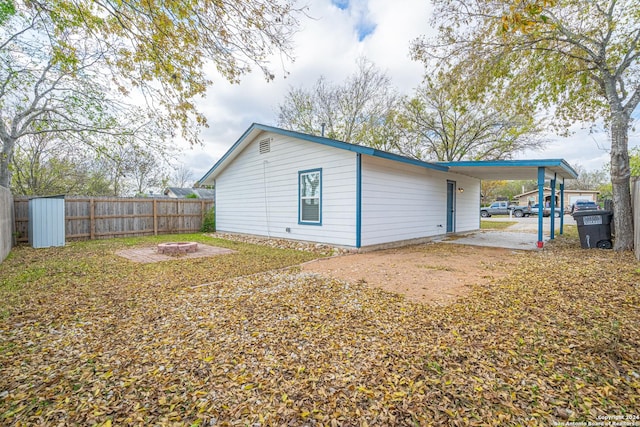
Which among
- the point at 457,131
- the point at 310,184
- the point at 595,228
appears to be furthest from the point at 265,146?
the point at 457,131

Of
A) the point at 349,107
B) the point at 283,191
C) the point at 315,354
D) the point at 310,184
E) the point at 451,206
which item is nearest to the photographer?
the point at 315,354

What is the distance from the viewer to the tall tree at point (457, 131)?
1608 centimetres

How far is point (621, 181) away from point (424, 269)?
610 cm

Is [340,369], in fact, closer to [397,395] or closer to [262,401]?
[397,395]

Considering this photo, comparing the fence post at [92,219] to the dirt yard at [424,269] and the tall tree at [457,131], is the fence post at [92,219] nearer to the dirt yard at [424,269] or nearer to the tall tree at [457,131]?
the dirt yard at [424,269]

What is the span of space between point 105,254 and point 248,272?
469 centimetres

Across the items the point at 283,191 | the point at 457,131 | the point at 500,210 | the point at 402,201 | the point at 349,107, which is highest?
the point at 349,107

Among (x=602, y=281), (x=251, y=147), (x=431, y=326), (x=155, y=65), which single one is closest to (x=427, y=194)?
(x=602, y=281)

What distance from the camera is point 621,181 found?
7141 mm

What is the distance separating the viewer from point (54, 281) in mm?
4684

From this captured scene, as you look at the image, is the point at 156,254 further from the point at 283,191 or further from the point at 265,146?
the point at 265,146

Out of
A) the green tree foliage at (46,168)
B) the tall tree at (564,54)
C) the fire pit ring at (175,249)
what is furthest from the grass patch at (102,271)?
the green tree foliage at (46,168)

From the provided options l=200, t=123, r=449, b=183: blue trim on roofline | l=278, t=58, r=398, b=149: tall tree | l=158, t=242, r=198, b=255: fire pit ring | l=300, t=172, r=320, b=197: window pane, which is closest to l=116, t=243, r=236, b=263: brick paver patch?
l=158, t=242, r=198, b=255: fire pit ring

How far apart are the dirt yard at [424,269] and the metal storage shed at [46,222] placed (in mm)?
8185
